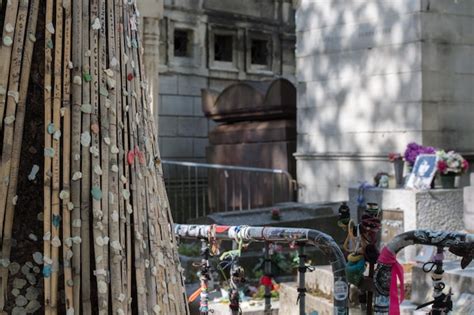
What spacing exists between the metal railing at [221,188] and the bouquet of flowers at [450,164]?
4047mm

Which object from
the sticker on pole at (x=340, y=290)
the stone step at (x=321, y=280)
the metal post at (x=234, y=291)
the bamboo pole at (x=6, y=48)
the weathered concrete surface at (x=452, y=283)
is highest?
the bamboo pole at (x=6, y=48)

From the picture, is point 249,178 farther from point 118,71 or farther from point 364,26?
point 118,71

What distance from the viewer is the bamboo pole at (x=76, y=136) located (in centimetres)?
209

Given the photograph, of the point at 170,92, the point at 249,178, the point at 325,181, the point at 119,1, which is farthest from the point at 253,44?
the point at 119,1

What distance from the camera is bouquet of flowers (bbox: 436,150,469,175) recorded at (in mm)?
9836

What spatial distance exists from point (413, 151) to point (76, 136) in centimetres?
893

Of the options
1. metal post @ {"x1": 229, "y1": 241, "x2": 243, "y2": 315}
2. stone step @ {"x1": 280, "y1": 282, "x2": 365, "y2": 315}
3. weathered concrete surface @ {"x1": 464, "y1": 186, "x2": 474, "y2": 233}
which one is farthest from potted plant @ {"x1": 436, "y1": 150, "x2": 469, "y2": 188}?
metal post @ {"x1": 229, "y1": 241, "x2": 243, "y2": 315}

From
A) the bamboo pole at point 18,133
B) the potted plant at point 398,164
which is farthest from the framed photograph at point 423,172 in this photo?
the bamboo pole at point 18,133

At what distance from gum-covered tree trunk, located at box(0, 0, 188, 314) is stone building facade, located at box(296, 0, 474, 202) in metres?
9.54

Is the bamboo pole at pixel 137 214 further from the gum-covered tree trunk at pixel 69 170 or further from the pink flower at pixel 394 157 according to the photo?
the pink flower at pixel 394 157

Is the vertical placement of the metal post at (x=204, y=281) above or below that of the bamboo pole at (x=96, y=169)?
below

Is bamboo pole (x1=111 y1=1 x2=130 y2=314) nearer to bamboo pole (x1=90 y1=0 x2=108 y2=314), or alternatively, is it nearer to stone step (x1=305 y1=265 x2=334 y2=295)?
bamboo pole (x1=90 y1=0 x2=108 y2=314)

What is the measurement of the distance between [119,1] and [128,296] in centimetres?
94

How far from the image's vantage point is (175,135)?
17938 mm
